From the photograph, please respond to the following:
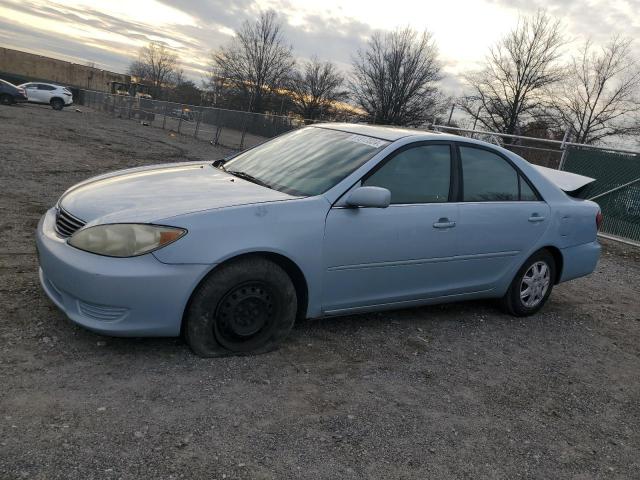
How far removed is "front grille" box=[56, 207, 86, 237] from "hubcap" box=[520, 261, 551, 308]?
372 cm

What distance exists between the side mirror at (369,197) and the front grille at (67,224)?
5.51ft

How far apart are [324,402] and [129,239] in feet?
4.74

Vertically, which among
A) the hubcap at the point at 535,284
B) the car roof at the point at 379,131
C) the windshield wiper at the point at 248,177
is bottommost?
the hubcap at the point at 535,284

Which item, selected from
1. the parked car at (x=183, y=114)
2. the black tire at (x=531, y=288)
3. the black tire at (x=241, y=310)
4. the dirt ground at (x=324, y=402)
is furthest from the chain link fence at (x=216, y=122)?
the black tire at (x=241, y=310)

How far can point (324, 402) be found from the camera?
3072 mm

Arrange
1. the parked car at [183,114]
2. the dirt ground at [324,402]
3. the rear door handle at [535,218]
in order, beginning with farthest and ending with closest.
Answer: the parked car at [183,114]
the rear door handle at [535,218]
the dirt ground at [324,402]

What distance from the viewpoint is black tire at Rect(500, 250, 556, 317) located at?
191 inches

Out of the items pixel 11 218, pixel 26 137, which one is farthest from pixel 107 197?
pixel 26 137

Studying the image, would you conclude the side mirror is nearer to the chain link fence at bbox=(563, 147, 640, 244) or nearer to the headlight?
the headlight

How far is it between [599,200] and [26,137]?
1427 cm

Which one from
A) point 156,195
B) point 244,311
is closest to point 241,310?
point 244,311

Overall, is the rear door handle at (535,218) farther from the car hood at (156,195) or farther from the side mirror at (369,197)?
the car hood at (156,195)

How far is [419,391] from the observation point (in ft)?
11.1

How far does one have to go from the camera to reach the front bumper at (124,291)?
295cm
